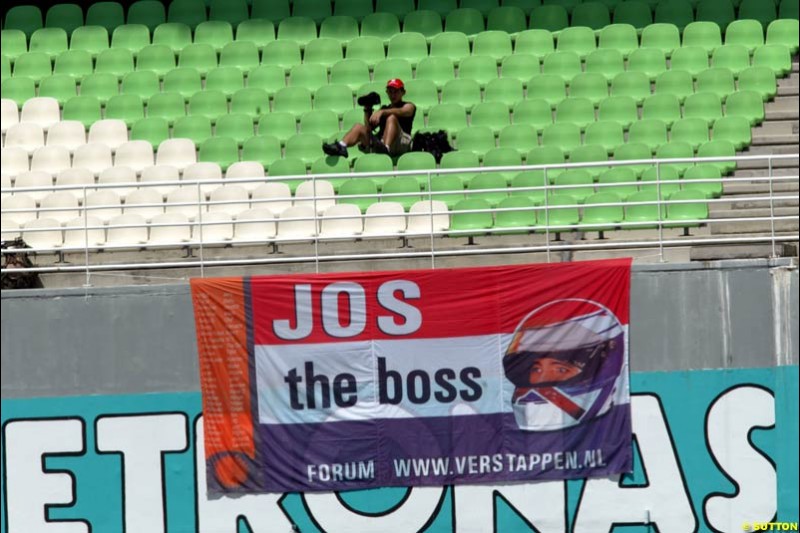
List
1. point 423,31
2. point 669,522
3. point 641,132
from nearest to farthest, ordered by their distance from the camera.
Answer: point 669,522 → point 641,132 → point 423,31

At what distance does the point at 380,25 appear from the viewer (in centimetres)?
2023

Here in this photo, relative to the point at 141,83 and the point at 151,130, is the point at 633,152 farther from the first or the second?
the point at 141,83

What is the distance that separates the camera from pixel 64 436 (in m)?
14.5

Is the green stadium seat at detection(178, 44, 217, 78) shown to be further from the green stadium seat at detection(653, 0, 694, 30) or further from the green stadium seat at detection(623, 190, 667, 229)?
the green stadium seat at detection(623, 190, 667, 229)

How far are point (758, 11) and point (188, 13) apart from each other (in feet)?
27.2

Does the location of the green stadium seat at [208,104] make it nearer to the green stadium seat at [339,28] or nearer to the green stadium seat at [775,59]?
the green stadium seat at [339,28]

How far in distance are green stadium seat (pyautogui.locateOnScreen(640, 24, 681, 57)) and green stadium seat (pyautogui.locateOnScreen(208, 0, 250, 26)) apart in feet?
19.0

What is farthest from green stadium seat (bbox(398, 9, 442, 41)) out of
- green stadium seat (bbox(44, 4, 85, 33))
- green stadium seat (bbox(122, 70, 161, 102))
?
green stadium seat (bbox(44, 4, 85, 33))

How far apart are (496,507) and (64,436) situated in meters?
4.48

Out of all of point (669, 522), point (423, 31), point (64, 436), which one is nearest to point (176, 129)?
point (423, 31)

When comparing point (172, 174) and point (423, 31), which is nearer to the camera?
point (172, 174)

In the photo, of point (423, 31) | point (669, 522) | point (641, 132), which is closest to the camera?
point (669, 522)

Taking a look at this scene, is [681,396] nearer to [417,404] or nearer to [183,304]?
[417,404]

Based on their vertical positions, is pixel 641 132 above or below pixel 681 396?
above
